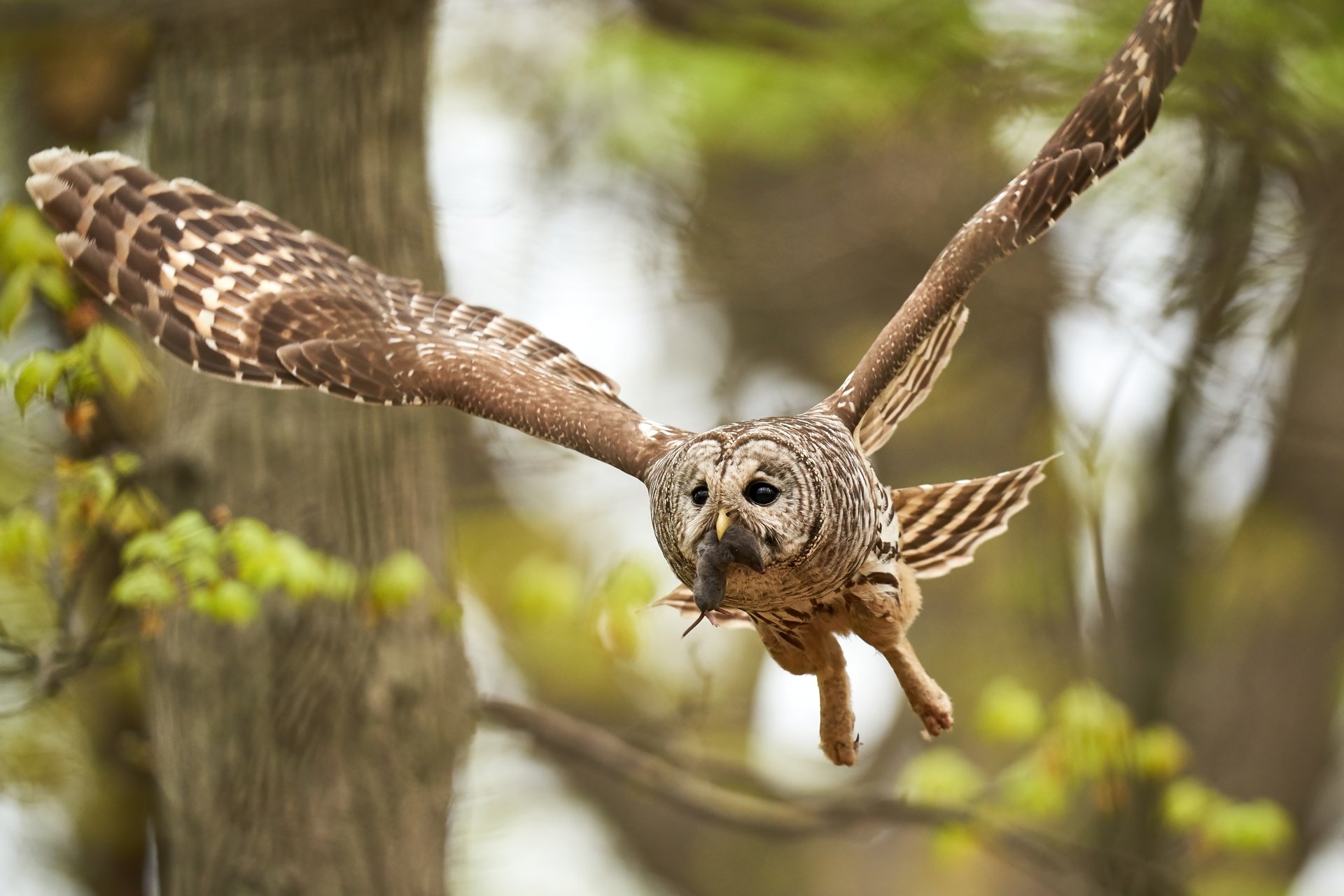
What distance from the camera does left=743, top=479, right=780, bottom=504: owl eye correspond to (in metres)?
3.24

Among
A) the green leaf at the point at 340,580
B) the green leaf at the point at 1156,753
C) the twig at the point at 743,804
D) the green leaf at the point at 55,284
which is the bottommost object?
the twig at the point at 743,804

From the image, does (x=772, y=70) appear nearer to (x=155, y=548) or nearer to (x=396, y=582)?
(x=396, y=582)

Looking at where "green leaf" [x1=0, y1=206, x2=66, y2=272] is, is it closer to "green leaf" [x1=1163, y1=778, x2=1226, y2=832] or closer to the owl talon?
the owl talon

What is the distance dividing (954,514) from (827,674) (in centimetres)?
103

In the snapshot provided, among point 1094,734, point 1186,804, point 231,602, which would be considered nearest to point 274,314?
point 231,602

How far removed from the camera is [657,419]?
868 centimetres

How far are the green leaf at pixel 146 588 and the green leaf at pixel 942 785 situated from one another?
13.2 ft

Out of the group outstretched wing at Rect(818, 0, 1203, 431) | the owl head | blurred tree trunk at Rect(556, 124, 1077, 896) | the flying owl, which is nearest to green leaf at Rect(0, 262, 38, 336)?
the flying owl

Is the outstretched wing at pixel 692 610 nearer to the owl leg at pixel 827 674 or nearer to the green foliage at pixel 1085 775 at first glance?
the owl leg at pixel 827 674

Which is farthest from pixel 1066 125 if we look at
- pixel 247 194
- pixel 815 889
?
pixel 815 889

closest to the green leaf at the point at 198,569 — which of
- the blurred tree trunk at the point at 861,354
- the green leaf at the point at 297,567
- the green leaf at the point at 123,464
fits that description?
the green leaf at the point at 297,567

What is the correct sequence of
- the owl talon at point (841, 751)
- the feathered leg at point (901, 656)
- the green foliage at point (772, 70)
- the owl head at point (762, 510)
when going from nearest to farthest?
the owl head at point (762, 510)
the owl talon at point (841, 751)
the feathered leg at point (901, 656)
the green foliage at point (772, 70)

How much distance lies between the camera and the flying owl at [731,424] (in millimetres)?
3297

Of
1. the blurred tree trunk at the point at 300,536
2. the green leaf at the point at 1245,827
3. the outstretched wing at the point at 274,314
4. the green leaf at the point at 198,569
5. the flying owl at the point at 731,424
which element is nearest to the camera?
the flying owl at the point at 731,424
